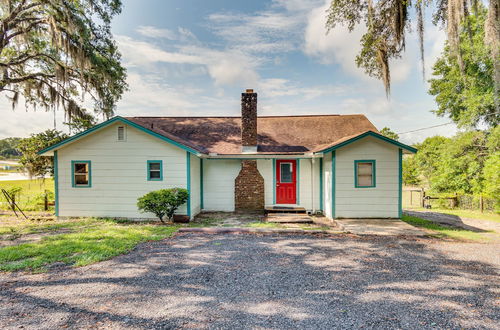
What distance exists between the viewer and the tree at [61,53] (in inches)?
421

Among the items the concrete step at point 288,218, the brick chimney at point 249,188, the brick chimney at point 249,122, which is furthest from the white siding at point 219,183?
the concrete step at point 288,218

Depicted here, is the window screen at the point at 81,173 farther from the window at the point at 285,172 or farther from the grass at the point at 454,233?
the grass at the point at 454,233

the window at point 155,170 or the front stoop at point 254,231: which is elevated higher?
the window at point 155,170

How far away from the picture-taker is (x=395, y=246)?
21.0ft

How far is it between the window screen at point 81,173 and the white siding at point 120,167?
0.68 ft

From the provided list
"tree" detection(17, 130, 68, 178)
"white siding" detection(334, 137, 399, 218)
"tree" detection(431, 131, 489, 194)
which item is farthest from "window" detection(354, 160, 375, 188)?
"tree" detection(17, 130, 68, 178)

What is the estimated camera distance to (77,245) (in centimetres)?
622

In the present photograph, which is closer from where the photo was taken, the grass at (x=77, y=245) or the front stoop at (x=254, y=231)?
the grass at (x=77, y=245)

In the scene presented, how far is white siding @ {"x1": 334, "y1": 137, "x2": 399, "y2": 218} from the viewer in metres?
9.19

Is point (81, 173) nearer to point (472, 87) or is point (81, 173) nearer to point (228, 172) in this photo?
point (228, 172)

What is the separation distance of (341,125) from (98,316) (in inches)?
539

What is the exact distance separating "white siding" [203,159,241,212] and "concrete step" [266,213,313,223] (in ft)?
7.63

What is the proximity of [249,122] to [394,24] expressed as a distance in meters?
6.80

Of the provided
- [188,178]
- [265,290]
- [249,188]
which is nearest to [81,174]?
[188,178]
